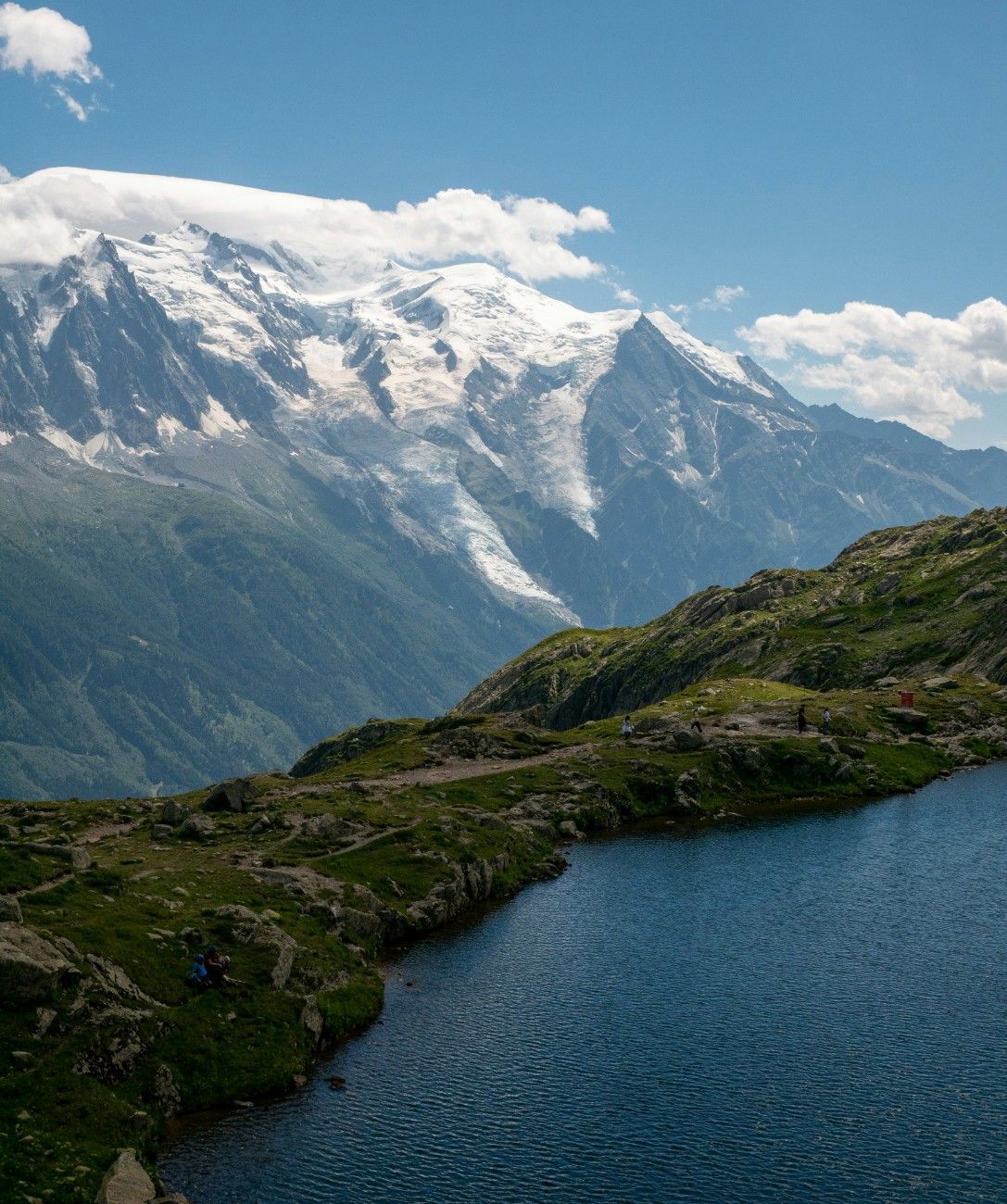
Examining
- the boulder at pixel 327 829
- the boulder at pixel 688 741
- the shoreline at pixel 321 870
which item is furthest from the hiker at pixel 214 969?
the boulder at pixel 688 741

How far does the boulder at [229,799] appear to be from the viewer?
114 metres

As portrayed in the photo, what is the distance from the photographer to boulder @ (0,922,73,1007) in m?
59.3

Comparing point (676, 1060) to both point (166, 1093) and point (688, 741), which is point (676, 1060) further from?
point (688, 741)

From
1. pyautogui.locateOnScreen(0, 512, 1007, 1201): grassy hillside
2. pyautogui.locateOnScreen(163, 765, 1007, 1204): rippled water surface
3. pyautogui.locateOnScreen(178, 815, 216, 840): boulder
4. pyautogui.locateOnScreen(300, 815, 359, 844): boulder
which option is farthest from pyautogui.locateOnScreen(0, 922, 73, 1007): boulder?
pyautogui.locateOnScreen(300, 815, 359, 844): boulder

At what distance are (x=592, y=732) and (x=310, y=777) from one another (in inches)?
1629

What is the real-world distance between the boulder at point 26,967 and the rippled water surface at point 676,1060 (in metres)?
10.4

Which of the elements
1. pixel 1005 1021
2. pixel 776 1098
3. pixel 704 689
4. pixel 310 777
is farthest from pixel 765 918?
pixel 704 689

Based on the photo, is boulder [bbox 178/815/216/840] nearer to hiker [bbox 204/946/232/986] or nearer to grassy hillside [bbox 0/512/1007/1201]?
grassy hillside [bbox 0/512/1007/1201]

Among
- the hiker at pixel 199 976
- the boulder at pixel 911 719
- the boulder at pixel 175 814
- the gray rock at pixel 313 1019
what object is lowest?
the gray rock at pixel 313 1019

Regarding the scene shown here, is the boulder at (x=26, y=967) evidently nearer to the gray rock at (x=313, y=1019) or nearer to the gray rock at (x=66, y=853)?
the gray rock at (x=313, y=1019)

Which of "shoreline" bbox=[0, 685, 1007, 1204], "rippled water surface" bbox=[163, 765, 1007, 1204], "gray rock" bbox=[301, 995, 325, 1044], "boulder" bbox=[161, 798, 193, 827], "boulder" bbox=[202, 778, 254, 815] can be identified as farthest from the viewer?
"boulder" bbox=[202, 778, 254, 815]

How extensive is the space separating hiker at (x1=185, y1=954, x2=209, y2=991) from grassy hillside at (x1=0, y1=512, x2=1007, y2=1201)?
0.61 meters

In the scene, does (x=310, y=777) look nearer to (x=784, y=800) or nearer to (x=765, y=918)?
(x=784, y=800)

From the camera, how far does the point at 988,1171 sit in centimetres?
5562
